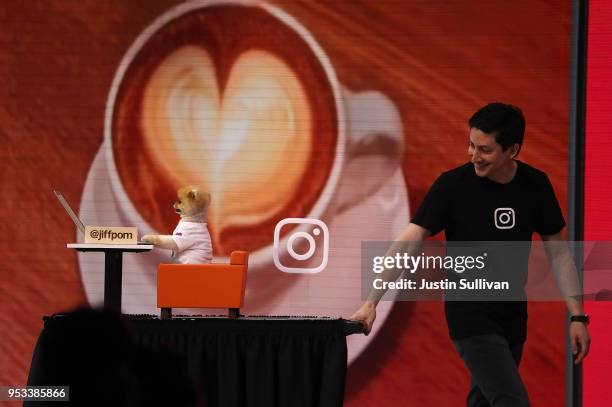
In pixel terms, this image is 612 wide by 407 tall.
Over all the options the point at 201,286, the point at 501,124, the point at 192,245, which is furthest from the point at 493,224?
the point at 192,245

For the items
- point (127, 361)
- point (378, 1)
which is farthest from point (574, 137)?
point (127, 361)

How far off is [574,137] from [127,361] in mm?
4422

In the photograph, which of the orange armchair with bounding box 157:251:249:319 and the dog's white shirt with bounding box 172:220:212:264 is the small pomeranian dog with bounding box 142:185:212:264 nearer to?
the dog's white shirt with bounding box 172:220:212:264

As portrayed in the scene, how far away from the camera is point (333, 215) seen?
5.71 meters

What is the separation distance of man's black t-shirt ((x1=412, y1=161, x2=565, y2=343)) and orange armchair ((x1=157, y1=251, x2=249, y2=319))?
2.39 ft

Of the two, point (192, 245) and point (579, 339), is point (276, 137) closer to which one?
point (192, 245)

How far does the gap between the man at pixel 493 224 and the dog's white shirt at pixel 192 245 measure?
1099 millimetres

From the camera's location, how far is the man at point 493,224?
3.52 m

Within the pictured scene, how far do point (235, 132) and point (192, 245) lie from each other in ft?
4.66

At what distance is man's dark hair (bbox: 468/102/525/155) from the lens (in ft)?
11.8

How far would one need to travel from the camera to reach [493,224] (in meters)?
3.59

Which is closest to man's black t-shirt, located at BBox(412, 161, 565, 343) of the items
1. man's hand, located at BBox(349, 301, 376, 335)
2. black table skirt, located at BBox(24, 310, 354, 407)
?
man's hand, located at BBox(349, 301, 376, 335)

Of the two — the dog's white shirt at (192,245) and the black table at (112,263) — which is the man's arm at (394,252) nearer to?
the black table at (112,263)

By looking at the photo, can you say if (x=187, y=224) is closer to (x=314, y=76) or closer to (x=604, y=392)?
(x=314, y=76)
